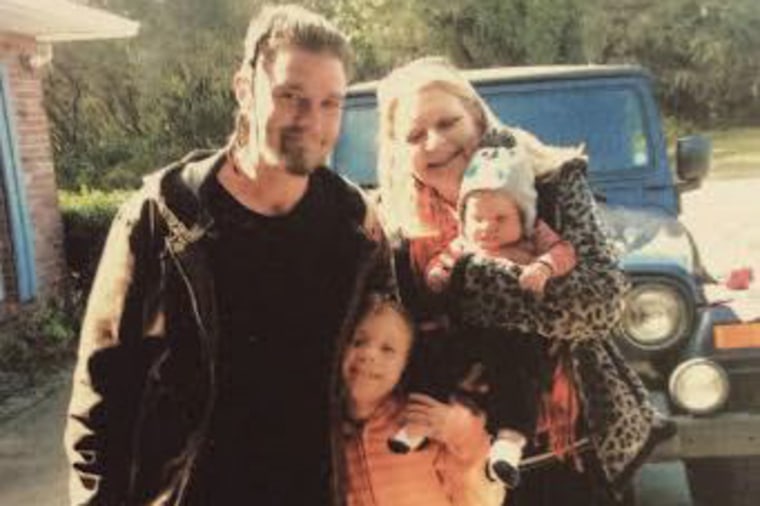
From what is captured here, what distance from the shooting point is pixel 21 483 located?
5.88 meters

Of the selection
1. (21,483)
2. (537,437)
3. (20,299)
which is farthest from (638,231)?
(20,299)

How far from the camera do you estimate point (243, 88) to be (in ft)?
6.79

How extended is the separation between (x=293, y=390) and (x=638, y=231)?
2693 mm

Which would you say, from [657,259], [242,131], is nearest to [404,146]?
[242,131]

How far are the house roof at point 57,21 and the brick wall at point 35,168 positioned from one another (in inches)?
10.8

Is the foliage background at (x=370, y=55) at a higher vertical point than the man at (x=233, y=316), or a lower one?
lower

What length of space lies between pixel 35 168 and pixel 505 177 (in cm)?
899

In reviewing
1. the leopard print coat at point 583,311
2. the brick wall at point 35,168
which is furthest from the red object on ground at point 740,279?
the brick wall at point 35,168

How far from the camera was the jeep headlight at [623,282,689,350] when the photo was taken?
13.1 ft

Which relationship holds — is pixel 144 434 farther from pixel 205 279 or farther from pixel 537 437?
pixel 537 437

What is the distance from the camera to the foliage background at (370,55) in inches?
749

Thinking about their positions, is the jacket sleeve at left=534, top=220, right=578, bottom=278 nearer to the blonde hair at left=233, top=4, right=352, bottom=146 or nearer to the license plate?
the blonde hair at left=233, top=4, right=352, bottom=146

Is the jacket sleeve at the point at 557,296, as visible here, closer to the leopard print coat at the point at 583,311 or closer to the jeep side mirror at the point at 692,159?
the leopard print coat at the point at 583,311

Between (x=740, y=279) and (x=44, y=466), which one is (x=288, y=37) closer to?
(x=740, y=279)
